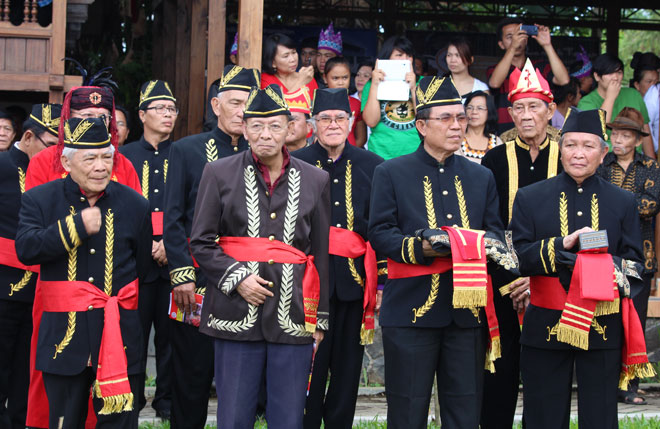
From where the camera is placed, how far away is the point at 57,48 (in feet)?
27.7

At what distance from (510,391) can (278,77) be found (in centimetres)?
349

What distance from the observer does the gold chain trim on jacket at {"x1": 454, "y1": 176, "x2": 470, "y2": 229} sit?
528 cm

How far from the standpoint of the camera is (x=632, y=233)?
17.7 feet

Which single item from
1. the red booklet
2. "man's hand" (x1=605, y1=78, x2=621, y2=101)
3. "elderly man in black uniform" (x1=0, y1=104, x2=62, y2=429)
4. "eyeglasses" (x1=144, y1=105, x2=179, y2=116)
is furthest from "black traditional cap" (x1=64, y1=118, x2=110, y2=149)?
"man's hand" (x1=605, y1=78, x2=621, y2=101)

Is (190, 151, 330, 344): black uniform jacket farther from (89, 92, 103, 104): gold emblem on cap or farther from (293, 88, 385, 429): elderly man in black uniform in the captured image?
(89, 92, 103, 104): gold emblem on cap

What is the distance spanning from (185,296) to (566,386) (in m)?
2.24

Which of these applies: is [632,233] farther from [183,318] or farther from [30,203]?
[30,203]

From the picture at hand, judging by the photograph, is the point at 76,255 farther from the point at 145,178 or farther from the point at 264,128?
the point at 145,178

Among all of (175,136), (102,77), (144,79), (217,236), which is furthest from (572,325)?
(144,79)

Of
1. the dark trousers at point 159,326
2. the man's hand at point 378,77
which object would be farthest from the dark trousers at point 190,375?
the man's hand at point 378,77

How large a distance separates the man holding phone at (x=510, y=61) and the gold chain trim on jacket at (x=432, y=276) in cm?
399

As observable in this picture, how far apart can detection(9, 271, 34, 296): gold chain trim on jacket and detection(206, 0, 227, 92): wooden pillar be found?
2.57 meters

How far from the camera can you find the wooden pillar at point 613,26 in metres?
12.8

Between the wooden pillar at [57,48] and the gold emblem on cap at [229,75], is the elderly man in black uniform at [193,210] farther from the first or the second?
the wooden pillar at [57,48]
